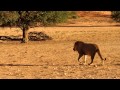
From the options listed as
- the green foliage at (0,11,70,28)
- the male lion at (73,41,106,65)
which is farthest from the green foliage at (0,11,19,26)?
the male lion at (73,41,106,65)

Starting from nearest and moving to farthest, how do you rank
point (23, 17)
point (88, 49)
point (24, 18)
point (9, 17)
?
point (88, 49), point (9, 17), point (24, 18), point (23, 17)

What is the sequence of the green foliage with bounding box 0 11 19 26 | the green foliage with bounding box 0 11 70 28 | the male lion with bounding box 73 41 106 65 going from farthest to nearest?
the green foliage with bounding box 0 11 70 28 → the green foliage with bounding box 0 11 19 26 → the male lion with bounding box 73 41 106 65

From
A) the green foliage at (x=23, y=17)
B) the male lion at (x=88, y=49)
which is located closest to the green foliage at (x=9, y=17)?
the green foliage at (x=23, y=17)

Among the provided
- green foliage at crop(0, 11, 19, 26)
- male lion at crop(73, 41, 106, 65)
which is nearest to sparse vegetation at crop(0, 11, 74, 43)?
green foliage at crop(0, 11, 19, 26)

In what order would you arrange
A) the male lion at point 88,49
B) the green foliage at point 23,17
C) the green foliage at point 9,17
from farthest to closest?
1. the green foliage at point 23,17
2. the green foliage at point 9,17
3. the male lion at point 88,49

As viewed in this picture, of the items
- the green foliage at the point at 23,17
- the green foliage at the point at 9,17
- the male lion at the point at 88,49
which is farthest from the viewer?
the green foliage at the point at 23,17

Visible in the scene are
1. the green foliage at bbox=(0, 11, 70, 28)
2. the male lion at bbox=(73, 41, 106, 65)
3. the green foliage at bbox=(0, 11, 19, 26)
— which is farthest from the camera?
the green foliage at bbox=(0, 11, 70, 28)

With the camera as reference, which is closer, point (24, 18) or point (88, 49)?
point (88, 49)

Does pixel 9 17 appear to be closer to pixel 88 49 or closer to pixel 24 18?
pixel 24 18

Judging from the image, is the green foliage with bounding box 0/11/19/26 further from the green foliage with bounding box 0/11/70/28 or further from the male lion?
the male lion

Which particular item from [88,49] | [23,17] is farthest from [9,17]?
[88,49]

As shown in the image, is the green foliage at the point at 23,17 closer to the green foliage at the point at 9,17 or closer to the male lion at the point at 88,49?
the green foliage at the point at 9,17

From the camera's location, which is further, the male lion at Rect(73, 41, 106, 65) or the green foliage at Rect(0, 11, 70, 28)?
the green foliage at Rect(0, 11, 70, 28)
